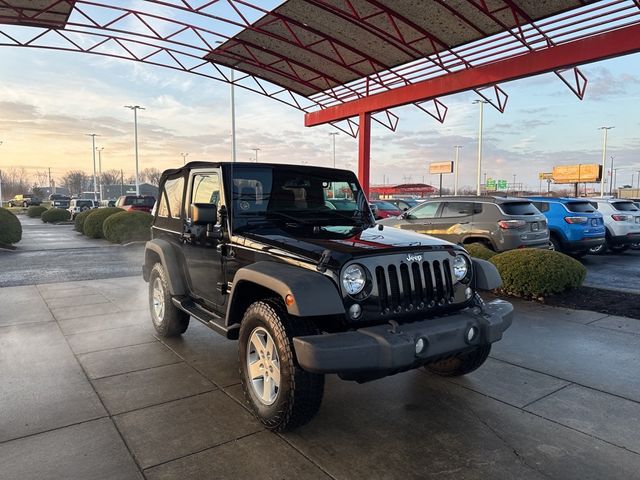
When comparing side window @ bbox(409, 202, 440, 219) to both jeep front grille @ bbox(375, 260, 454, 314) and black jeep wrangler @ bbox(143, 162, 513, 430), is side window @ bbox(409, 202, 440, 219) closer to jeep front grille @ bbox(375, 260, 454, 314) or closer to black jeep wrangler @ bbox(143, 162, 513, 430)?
black jeep wrangler @ bbox(143, 162, 513, 430)

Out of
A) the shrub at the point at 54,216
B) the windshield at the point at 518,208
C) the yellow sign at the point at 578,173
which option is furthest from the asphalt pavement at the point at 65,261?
the yellow sign at the point at 578,173

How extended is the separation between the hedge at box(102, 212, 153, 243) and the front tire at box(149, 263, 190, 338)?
10872 millimetres

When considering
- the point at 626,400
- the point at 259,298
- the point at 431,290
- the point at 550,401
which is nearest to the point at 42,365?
the point at 259,298

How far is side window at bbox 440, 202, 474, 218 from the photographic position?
1017cm

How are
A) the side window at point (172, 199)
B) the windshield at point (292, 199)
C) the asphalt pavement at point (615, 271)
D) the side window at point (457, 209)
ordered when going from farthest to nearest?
the side window at point (457, 209)
the asphalt pavement at point (615, 271)
the side window at point (172, 199)
the windshield at point (292, 199)

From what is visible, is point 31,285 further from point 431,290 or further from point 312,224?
point 431,290

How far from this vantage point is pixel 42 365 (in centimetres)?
454

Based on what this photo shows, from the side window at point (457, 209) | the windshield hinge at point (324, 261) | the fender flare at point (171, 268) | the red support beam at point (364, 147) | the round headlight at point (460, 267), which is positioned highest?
the red support beam at point (364, 147)

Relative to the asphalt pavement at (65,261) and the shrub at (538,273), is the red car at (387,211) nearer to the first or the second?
the asphalt pavement at (65,261)

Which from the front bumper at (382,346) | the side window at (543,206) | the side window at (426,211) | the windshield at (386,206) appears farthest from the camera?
the windshield at (386,206)

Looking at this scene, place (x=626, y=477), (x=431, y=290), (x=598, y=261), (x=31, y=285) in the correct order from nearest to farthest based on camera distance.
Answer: (x=626, y=477), (x=431, y=290), (x=31, y=285), (x=598, y=261)

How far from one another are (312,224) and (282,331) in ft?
4.30

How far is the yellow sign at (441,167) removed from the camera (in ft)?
191

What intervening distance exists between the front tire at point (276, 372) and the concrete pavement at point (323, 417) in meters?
0.19
